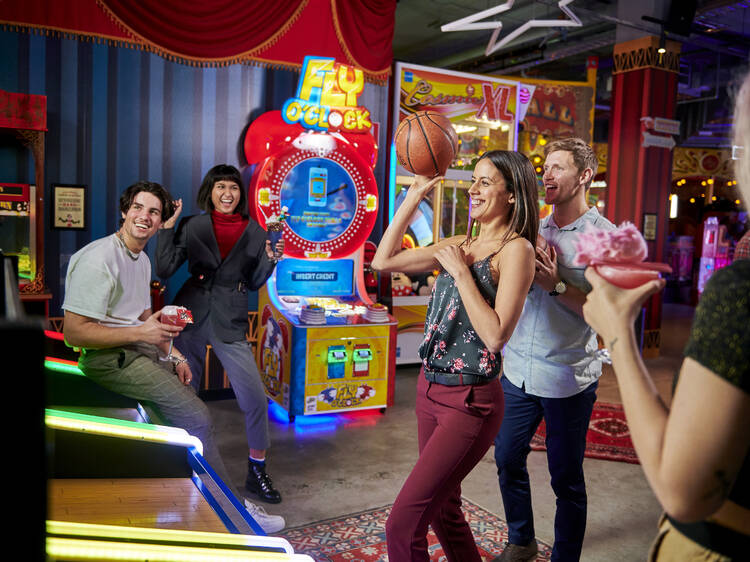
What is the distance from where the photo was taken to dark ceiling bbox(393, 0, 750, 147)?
695cm

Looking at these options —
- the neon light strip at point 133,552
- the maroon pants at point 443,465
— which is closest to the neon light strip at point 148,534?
the neon light strip at point 133,552

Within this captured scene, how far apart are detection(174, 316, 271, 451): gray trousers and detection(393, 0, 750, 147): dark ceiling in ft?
15.7

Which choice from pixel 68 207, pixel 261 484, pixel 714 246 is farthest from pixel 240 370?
pixel 714 246

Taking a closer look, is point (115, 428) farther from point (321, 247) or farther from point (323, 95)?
point (323, 95)

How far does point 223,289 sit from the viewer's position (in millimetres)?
3387

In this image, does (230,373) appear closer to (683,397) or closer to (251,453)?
(251,453)

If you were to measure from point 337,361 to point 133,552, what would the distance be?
3.27 meters

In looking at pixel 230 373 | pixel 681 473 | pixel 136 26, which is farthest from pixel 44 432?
pixel 136 26

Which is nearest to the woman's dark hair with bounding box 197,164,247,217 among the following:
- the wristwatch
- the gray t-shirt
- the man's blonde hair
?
the gray t-shirt

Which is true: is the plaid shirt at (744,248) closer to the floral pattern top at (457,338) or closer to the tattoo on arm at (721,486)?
the floral pattern top at (457,338)

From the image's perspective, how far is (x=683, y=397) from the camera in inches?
34.4

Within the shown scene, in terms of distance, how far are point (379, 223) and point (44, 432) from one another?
16.2 ft

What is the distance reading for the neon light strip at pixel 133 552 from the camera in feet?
3.63

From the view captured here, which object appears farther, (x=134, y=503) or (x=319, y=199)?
(x=319, y=199)
